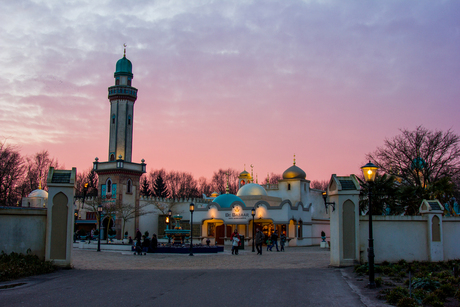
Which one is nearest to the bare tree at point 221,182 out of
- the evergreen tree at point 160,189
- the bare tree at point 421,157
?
the evergreen tree at point 160,189

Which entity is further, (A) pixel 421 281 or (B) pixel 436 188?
(B) pixel 436 188

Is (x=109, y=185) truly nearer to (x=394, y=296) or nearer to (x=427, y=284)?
(x=427, y=284)

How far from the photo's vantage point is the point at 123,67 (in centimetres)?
5550

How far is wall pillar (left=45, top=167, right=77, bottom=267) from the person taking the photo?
17.3 meters

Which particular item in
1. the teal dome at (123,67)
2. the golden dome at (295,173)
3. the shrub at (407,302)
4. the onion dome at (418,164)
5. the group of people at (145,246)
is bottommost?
the group of people at (145,246)

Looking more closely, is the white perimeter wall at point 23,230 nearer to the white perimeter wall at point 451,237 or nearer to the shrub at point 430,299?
the shrub at point 430,299

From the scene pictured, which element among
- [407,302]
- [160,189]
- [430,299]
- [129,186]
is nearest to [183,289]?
[407,302]

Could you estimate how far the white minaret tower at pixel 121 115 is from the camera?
175ft

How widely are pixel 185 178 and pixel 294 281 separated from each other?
95947mm

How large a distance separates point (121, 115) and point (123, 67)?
640cm

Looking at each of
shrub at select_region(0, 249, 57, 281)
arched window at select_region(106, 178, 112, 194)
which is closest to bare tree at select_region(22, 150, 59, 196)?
arched window at select_region(106, 178, 112, 194)

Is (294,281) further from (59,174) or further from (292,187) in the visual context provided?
(292,187)

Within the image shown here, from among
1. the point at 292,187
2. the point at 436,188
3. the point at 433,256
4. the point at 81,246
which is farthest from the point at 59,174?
the point at 292,187

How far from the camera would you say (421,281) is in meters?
12.1
